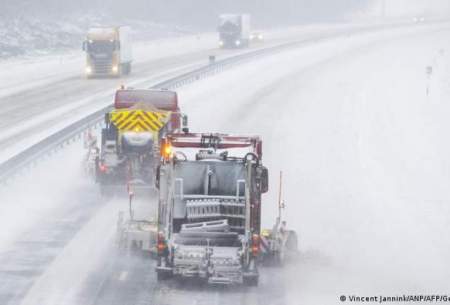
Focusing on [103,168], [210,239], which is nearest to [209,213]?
[210,239]

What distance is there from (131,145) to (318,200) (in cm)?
537

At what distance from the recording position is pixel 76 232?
78.2ft

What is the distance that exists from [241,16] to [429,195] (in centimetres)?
6657

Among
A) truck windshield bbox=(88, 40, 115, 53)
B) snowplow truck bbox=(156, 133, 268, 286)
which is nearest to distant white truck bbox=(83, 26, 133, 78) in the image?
truck windshield bbox=(88, 40, 115, 53)

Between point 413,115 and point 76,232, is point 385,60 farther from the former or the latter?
point 76,232

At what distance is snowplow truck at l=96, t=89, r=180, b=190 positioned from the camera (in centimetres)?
2853

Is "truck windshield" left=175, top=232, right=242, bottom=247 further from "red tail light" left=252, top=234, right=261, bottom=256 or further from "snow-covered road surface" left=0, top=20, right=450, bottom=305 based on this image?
"snow-covered road surface" left=0, top=20, right=450, bottom=305

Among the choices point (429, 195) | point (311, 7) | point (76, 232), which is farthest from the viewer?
point (311, 7)

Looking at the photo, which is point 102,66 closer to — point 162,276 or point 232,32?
point 232,32

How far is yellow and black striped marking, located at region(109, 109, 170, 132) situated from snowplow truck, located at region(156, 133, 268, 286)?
348 inches

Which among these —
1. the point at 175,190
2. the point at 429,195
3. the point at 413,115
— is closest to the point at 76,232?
the point at 175,190

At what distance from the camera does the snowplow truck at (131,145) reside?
93.6ft

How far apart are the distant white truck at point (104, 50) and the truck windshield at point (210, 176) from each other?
44.0 meters

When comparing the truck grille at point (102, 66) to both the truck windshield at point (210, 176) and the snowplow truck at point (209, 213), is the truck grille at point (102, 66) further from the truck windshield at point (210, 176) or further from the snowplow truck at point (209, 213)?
the truck windshield at point (210, 176)
